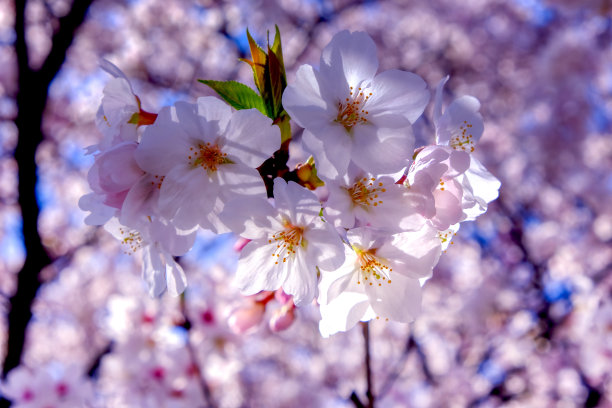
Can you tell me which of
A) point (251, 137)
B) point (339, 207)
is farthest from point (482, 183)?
point (251, 137)

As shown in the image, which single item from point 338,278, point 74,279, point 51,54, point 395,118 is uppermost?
point 395,118

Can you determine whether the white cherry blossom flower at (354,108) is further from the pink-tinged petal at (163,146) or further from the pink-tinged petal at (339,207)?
the pink-tinged petal at (163,146)

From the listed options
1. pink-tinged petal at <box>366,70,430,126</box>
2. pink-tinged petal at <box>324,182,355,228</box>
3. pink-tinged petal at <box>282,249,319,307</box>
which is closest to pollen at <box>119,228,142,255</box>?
pink-tinged petal at <box>282,249,319,307</box>

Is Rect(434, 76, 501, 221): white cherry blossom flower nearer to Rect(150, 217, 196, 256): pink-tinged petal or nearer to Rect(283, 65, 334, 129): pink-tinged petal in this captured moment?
Rect(283, 65, 334, 129): pink-tinged petal

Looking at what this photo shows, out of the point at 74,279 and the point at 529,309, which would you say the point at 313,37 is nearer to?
the point at 529,309

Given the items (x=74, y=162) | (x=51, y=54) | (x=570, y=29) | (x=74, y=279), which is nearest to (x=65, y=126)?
(x=74, y=162)

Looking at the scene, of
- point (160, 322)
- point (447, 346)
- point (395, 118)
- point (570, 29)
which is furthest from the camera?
point (447, 346)
